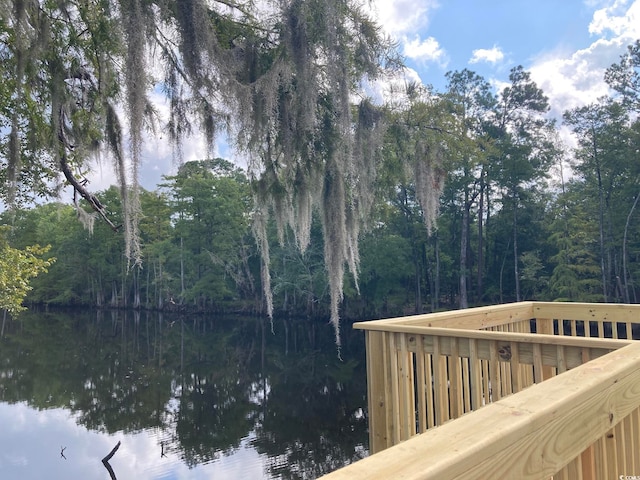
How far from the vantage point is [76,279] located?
29.2 meters

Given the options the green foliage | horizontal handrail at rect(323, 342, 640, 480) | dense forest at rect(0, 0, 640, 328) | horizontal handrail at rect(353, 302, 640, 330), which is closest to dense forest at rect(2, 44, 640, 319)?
the green foliage

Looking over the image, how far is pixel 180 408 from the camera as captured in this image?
28.6 ft

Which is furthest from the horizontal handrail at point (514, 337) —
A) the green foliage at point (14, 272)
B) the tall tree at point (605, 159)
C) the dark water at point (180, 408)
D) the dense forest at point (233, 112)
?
the tall tree at point (605, 159)

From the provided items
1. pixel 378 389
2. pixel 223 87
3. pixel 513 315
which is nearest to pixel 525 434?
pixel 378 389

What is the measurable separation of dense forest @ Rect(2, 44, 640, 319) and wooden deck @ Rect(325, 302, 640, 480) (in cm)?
558

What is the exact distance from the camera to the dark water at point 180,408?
6410 millimetres

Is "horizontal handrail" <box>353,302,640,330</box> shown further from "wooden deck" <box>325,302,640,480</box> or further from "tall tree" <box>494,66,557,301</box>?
"tall tree" <box>494,66,557,301</box>

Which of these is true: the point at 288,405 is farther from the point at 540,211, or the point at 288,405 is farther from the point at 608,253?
the point at 540,211

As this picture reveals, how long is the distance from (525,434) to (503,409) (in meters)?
0.06

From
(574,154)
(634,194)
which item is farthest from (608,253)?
(574,154)

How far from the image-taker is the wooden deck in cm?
61

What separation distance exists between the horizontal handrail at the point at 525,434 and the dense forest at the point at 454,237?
6.54 meters

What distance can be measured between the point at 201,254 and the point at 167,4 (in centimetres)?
2218

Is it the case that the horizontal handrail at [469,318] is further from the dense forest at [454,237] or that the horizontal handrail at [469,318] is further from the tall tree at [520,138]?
the tall tree at [520,138]
